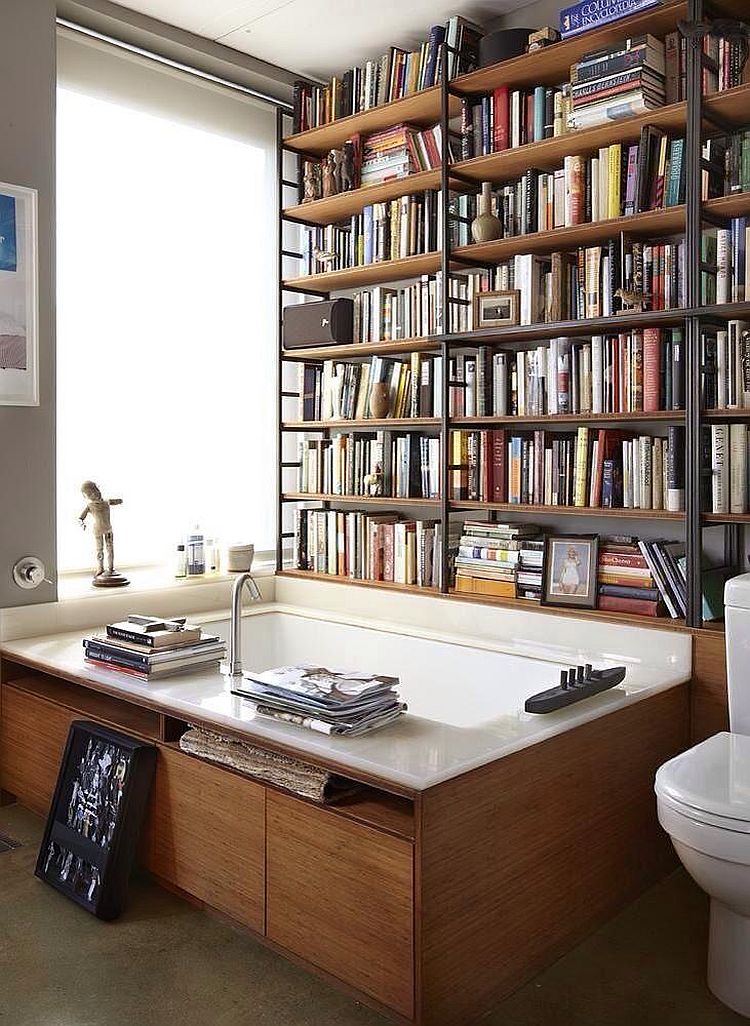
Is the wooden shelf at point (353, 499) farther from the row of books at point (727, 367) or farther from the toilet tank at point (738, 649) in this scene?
the toilet tank at point (738, 649)

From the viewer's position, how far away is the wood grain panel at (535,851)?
1.91 m

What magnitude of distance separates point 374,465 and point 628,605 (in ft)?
3.68

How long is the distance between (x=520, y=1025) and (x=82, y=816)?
49.1 inches

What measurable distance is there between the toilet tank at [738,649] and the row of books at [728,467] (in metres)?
0.26

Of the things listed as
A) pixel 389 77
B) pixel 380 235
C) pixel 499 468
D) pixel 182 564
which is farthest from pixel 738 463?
pixel 182 564

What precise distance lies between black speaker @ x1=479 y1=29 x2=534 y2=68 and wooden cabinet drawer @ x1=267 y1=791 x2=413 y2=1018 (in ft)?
7.93

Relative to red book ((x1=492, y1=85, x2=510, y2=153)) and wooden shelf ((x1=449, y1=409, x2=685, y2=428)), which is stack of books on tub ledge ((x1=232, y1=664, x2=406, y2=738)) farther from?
red book ((x1=492, y1=85, x2=510, y2=153))

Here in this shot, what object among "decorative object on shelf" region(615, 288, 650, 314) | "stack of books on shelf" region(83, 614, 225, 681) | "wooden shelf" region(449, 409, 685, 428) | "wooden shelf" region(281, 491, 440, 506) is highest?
"decorative object on shelf" region(615, 288, 650, 314)

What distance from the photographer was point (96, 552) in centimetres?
350

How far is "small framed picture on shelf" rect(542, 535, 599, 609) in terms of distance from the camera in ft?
9.74

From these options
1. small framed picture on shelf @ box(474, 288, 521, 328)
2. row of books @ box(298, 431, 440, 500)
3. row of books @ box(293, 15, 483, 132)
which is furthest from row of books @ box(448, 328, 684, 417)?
row of books @ box(293, 15, 483, 132)

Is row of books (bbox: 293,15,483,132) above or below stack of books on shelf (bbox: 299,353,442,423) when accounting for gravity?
above

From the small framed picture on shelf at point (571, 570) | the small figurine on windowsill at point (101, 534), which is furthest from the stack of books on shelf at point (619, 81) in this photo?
the small figurine on windowsill at point (101, 534)

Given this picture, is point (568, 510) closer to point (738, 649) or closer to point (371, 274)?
point (738, 649)
